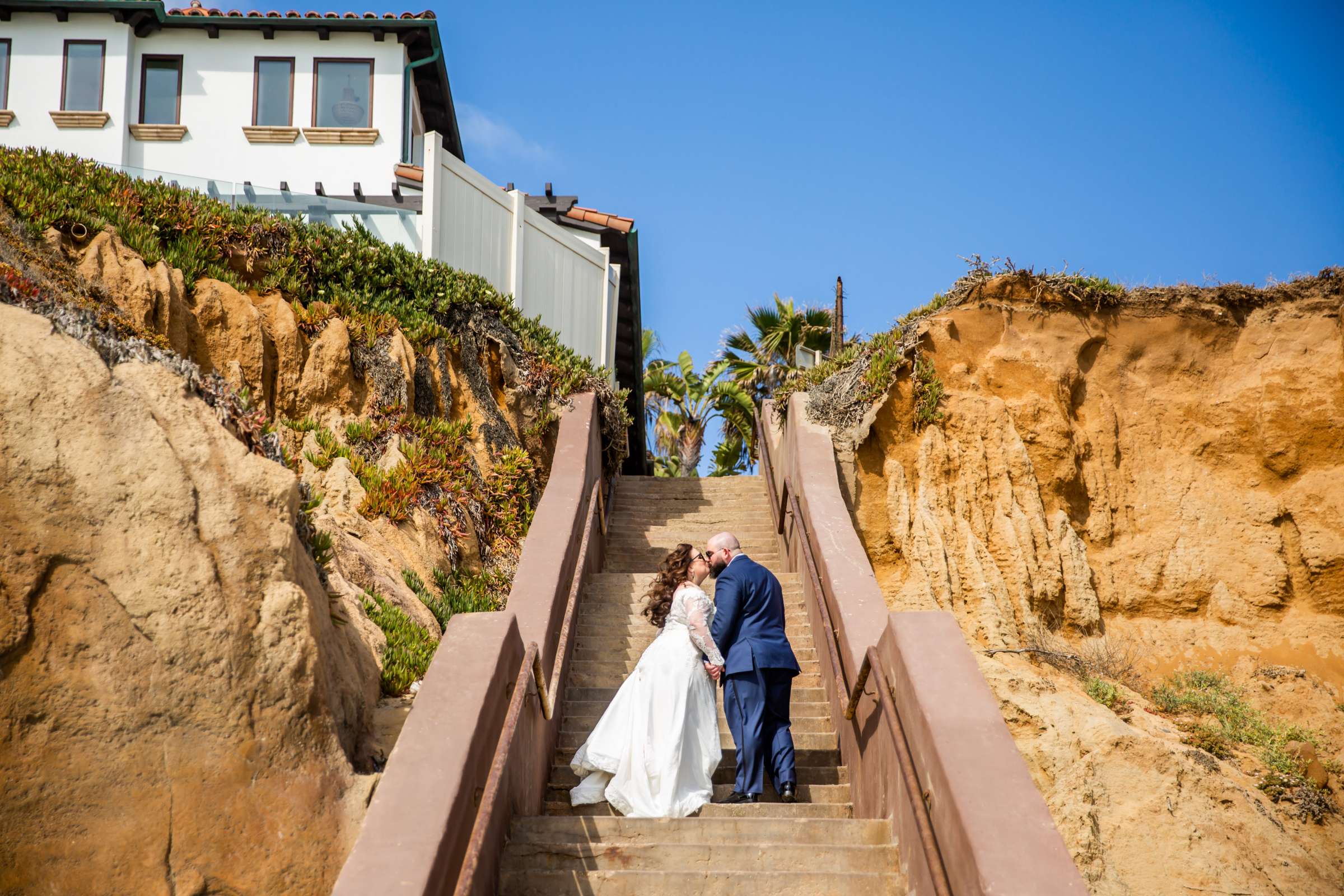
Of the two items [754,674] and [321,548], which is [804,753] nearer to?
[754,674]

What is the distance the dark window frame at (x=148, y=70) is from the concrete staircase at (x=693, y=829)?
39.6ft

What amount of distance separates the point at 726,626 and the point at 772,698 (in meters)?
0.55

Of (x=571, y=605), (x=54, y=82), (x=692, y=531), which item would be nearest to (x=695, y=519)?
(x=692, y=531)

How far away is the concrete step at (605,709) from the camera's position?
27.5ft

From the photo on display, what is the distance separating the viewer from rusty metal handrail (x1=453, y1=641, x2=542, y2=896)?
4855 mm

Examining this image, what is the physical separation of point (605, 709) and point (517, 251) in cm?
808

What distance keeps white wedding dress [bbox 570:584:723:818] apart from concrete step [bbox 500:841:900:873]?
600mm

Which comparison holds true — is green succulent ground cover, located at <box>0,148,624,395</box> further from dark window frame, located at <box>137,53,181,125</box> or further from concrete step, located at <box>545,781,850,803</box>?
dark window frame, located at <box>137,53,181,125</box>

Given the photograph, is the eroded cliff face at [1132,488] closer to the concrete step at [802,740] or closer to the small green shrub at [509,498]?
the small green shrub at [509,498]


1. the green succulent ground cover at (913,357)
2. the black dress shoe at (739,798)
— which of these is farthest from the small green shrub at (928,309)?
the black dress shoe at (739,798)

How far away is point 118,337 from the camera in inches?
269

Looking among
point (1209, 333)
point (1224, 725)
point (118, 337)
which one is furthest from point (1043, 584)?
point (118, 337)

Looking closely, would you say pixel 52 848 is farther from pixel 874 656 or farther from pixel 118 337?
pixel 874 656

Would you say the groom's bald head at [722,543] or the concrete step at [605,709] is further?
the concrete step at [605,709]
